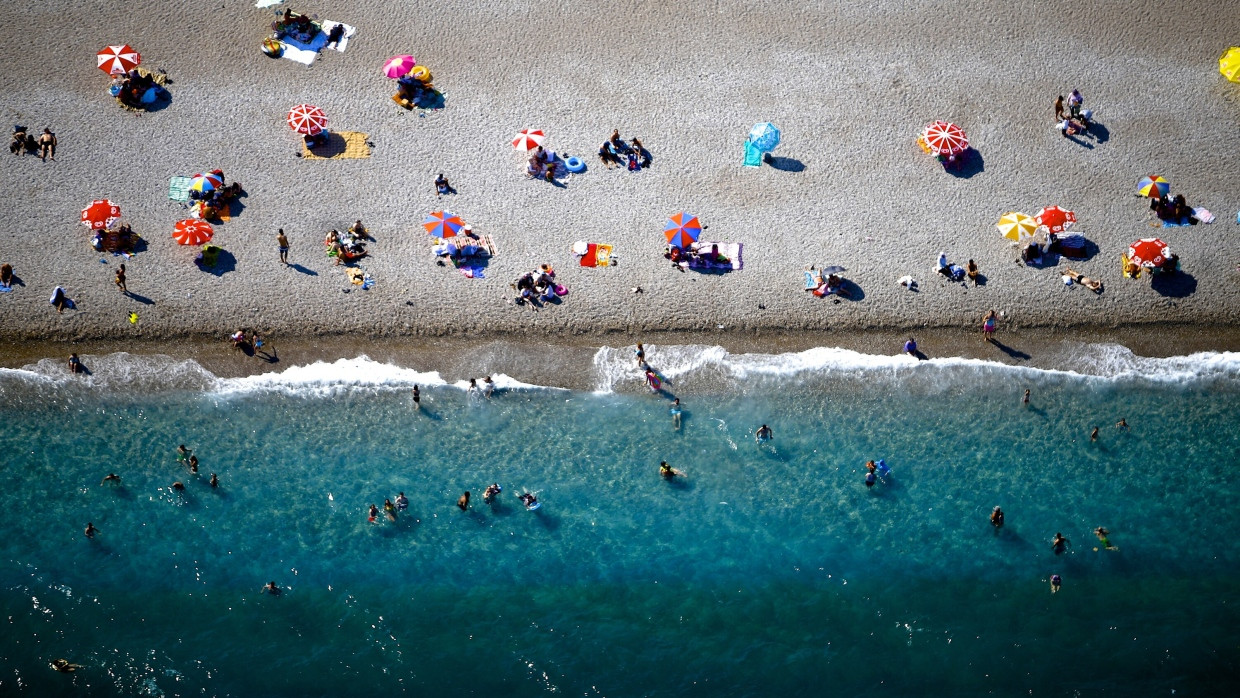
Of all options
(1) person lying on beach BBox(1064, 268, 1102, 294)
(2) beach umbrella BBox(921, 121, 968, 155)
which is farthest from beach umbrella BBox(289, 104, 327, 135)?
(1) person lying on beach BBox(1064, 268, 1102, 294)


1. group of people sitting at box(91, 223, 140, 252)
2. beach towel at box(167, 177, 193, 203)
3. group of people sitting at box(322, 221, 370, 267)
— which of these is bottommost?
group of people sitting at box(91, 223, 140, 252)

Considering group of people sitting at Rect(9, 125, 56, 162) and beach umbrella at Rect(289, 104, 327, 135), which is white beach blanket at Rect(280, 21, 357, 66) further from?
group of people sitting at Rect(9, 125, 56, 162)

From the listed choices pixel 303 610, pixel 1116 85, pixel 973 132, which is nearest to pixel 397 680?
pixel 303 610

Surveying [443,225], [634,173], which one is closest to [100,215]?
[443,225]

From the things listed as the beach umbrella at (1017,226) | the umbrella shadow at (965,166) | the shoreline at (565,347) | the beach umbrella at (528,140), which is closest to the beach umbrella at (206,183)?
the shoreline at (565,347)

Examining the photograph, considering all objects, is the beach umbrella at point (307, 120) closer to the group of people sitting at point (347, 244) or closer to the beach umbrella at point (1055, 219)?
the group of people sitting at point (347, 244)

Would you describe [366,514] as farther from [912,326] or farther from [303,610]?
[912,326]
